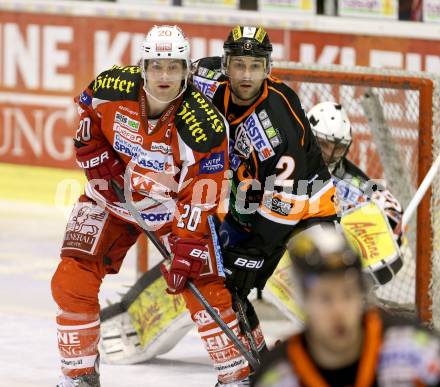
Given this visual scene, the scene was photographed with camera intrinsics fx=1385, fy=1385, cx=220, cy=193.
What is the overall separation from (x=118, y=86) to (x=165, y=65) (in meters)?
0.21

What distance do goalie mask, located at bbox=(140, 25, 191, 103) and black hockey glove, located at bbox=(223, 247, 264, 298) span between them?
2.28ft

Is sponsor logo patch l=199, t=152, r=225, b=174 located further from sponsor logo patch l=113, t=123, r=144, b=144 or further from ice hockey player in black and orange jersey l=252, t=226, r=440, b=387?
ice hockey player in black and orange jersey l=252, t=226, r=440, b=387

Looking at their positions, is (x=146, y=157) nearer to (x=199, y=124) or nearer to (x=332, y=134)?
(x=199, y=124)

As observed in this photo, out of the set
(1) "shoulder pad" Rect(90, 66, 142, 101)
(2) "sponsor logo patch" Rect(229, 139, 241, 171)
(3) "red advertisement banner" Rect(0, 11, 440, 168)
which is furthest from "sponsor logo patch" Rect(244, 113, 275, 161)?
(3) "red advertisement banner" Rect(0, 11, 440, 168)

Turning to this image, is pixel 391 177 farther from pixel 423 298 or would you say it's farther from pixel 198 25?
pixel 198 25

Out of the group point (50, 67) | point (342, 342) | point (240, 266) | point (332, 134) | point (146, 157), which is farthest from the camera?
point (50, 67)

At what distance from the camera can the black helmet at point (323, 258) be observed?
266 cm

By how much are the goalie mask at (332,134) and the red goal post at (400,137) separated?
0.31 m

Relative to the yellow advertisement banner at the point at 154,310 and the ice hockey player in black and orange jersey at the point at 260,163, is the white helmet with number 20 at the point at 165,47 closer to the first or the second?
the ice hockey player in black and orange jersey at the point at 260,163

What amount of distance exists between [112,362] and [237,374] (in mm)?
1034

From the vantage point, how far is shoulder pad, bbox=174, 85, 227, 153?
4.56 m

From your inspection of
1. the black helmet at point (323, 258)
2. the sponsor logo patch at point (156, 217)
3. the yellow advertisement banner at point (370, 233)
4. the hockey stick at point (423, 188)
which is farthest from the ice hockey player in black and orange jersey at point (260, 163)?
the black helmet at point (323, 258)

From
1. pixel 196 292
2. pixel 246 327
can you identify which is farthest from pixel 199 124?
pixel 246 327

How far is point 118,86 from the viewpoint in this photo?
4.74 m
